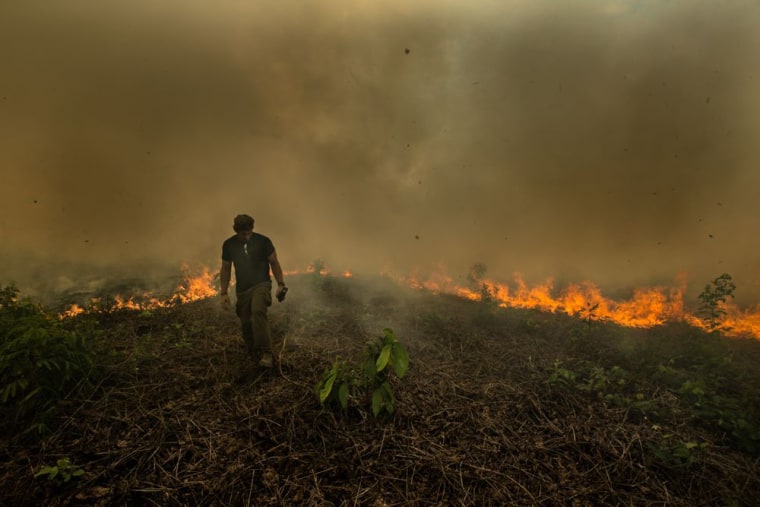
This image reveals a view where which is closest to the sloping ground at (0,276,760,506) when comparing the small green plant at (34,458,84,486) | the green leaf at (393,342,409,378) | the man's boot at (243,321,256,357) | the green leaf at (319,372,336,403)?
the small green plant at (34,458,84,486)

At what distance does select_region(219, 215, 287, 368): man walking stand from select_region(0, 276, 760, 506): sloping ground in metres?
0.46

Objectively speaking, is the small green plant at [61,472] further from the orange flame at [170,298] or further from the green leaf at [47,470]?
the orange flame at [170,298]

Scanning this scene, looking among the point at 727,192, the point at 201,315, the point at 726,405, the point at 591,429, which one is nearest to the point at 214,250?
the point at 201,315

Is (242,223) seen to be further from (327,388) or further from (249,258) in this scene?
(327,388)

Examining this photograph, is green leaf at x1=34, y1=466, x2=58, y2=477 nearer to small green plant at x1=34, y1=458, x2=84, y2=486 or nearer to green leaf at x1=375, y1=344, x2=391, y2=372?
small green plant at x1=34, y1=458, x2=84, y2=486

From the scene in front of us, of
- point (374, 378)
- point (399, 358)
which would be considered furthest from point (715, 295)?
point (374, 378)

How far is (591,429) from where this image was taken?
404 cm

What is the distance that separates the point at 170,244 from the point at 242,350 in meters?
12.1

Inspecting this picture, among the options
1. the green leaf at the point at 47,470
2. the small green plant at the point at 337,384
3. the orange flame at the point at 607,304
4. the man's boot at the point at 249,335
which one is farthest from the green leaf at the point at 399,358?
the orange flame at the point at 607,304

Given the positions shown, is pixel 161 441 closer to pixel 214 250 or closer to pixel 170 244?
pixel 214 250

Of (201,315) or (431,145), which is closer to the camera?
(201,315)

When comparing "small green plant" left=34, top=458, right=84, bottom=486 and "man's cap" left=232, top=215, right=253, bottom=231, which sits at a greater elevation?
"man's cap" left=232, top=215, right=253, bottom=231

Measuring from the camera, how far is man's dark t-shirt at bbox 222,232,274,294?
5449mm

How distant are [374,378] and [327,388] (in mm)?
576
